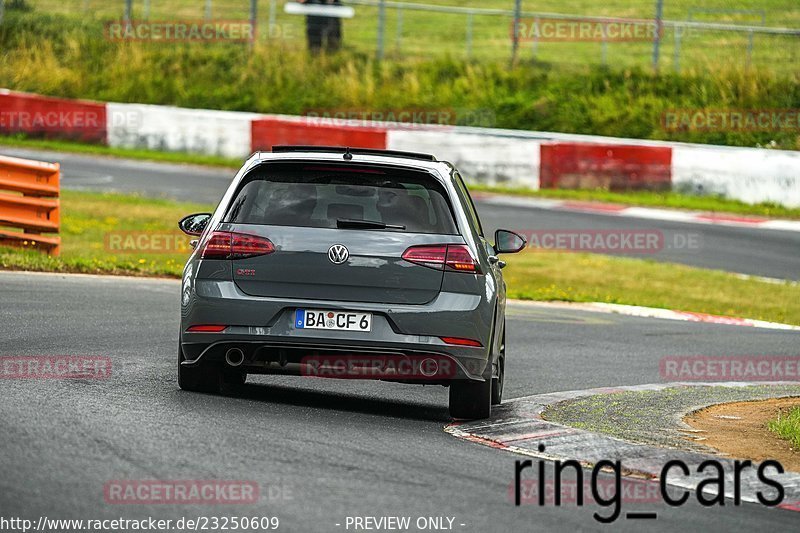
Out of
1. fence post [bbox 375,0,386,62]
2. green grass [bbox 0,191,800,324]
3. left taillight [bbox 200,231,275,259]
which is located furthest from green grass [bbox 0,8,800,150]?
left taillight [bbox 200,231,275,259]

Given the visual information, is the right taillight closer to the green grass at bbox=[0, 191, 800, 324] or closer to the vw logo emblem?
the vw logo emblem

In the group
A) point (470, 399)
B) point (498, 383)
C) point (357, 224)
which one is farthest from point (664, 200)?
point (357, 224)

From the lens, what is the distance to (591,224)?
25.1 metres

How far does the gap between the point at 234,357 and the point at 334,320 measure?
2.15 feet

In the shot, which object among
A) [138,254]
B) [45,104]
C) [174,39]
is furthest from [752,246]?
[174,39]

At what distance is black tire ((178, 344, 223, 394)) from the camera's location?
31.3 ft

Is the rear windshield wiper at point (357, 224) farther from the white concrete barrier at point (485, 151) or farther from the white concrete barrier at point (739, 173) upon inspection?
the white concrete barrier at point (485, 151)

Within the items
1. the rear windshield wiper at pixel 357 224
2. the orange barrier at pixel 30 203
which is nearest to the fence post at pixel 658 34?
the orange barrier at pixel 30 203

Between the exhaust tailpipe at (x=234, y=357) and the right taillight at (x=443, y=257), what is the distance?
1125 millimetres

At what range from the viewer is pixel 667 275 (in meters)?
21.5

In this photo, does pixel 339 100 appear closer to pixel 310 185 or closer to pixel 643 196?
pixel 643 196

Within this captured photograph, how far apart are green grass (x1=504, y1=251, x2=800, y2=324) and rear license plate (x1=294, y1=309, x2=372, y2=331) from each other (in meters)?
10.6

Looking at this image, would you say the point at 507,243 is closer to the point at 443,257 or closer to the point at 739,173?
the point at 443,257

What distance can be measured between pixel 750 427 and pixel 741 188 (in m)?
18.6
